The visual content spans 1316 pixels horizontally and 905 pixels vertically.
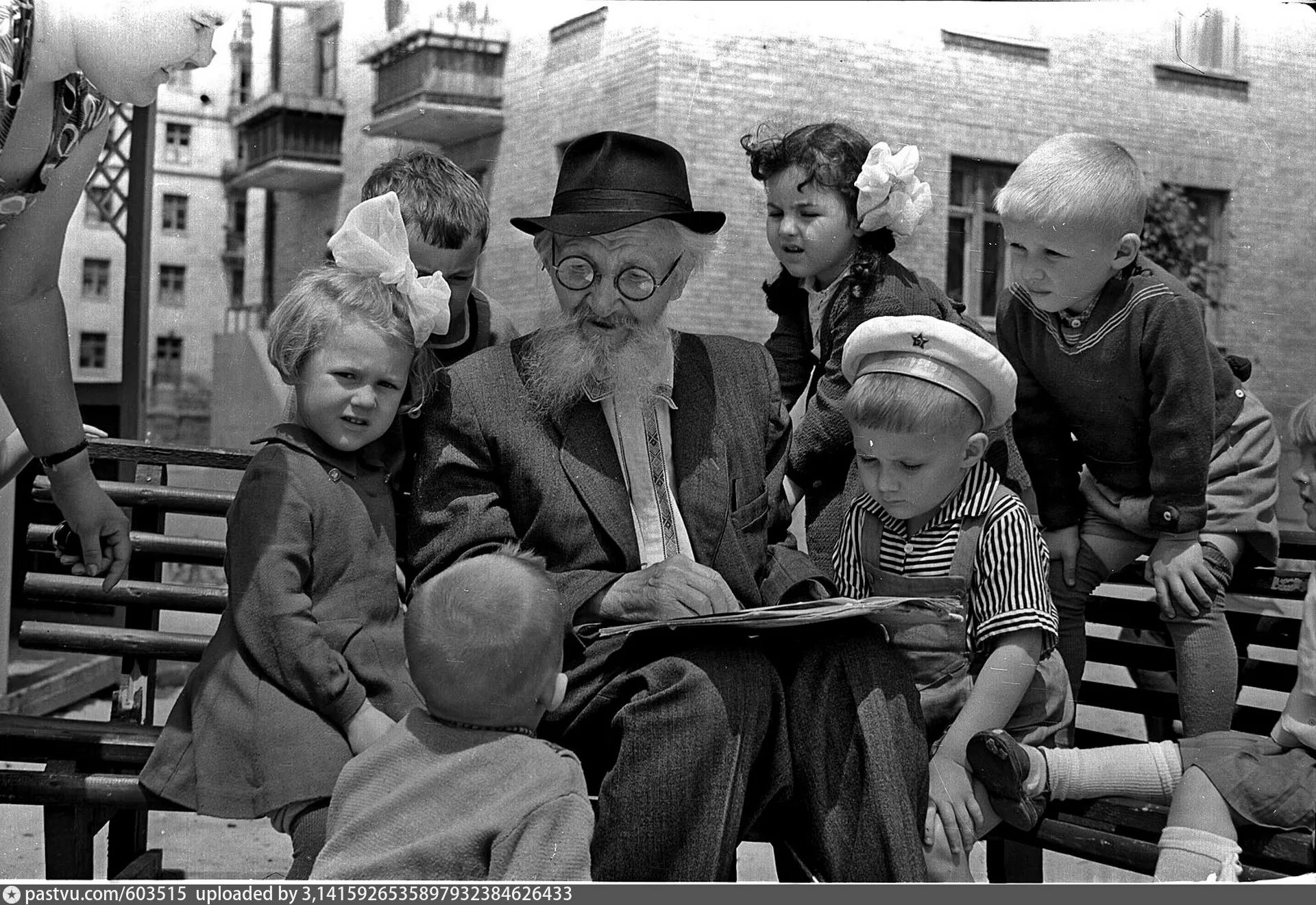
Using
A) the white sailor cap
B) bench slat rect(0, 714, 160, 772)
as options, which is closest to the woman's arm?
bench slat rect(0, 714, 160, 772)

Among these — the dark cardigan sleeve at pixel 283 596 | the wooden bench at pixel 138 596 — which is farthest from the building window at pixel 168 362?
the dark cardigan sleeve at pixel 283 596

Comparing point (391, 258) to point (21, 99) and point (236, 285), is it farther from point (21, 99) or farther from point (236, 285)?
point (236, 285)

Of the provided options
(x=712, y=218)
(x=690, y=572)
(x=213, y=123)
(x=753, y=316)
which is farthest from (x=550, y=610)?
(x=213, y=123)

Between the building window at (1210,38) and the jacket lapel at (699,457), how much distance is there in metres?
1.48

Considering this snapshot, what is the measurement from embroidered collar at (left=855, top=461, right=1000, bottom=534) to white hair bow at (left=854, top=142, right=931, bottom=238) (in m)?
0.67

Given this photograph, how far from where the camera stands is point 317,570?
257 centimetres

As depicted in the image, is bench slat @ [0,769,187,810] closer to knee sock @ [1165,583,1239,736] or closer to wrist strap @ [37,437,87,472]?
wrist strap @ [37,437,87,472]

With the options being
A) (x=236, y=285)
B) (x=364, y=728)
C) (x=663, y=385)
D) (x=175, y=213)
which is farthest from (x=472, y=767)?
(x=175, y=213)

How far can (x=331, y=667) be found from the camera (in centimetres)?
246

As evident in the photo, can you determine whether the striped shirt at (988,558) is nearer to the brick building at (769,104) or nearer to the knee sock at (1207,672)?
the knee sock at (1207,672)

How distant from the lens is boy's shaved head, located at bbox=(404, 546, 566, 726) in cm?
204

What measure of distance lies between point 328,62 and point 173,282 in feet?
7.39

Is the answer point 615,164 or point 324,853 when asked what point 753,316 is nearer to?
point 615,164

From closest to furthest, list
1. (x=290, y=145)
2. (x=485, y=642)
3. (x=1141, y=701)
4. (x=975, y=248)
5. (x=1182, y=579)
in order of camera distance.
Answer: (x=485, y=642)
(x=1182, y=579)
(x=1141, y=701)
(x=975, y=248)
(x=290, y=145)
